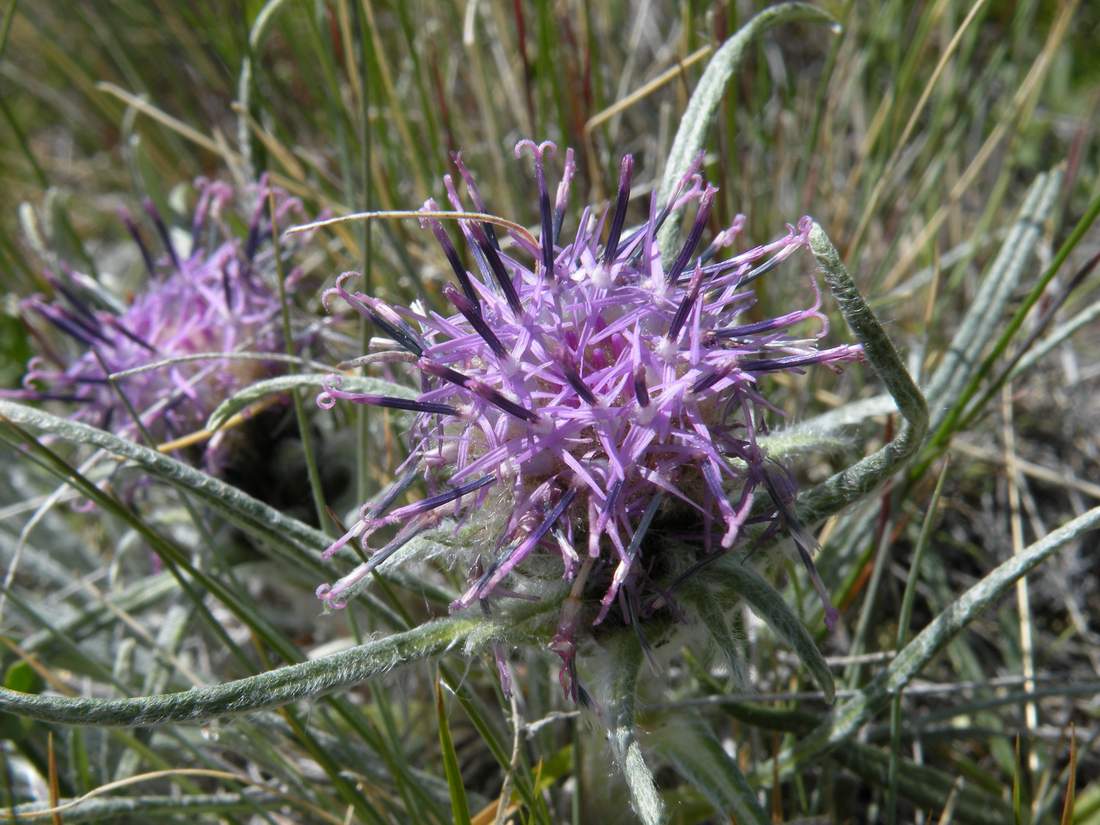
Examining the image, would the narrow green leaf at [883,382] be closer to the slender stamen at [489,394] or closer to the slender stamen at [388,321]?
the slender stamen at [489,394]

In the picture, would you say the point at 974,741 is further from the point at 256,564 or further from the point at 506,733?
the point at 256,564

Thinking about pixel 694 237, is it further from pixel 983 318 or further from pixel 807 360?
pixel 983 318

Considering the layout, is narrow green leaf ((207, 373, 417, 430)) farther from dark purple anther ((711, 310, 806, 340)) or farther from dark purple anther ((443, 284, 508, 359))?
dark purple anther ((711, 310, 806, 340))

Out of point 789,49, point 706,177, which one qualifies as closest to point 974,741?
point 706,177

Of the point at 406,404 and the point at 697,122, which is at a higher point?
the point at 697,122

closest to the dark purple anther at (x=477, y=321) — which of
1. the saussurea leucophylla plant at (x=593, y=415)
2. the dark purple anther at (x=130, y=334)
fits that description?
the saussurea leucophylla plant at (x=593, y=415)

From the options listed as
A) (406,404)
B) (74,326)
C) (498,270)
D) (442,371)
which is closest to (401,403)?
(406,404)
